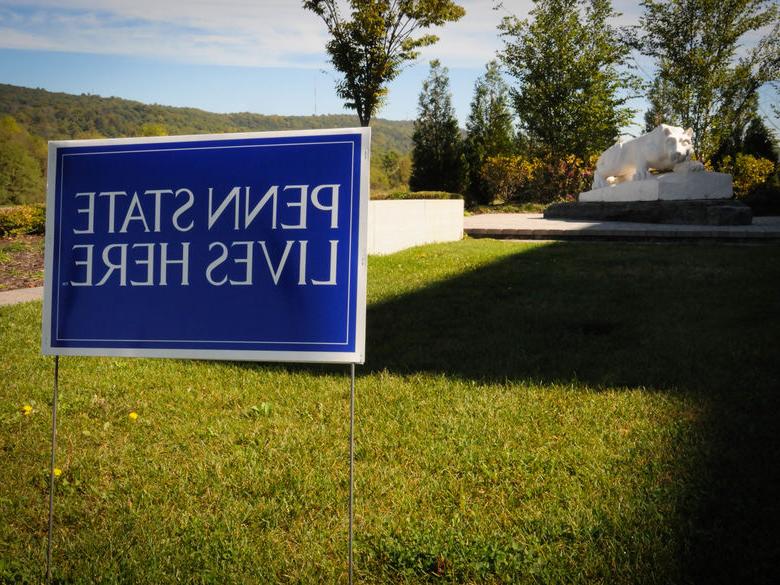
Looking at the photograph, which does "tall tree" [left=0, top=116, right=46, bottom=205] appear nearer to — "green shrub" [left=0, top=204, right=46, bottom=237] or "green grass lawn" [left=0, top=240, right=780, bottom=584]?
"green shrub" [left=0, top=204, right=46, bottom=237]

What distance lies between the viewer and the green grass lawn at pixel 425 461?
213 cm

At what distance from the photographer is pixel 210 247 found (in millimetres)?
2074

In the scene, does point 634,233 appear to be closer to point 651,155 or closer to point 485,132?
point 651,155

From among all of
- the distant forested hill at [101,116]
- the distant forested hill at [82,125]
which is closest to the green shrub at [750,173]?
the distant forested hill at [82,125]

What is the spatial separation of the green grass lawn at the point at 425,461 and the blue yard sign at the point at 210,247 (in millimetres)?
734

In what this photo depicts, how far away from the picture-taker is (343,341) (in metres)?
1.93

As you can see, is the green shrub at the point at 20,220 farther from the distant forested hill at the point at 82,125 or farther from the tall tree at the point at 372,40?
the distant forested hill at the point at 82,125

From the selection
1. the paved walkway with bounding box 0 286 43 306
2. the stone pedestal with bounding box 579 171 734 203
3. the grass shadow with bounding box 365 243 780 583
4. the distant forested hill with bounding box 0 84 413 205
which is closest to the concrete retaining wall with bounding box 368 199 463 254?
the grass shadow with bounding box 365 243 780 583

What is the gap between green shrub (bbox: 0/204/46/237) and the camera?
510 inches

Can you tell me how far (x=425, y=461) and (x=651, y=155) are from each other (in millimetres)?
15010

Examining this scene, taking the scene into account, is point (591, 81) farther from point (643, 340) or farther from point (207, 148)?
point (207, 148)

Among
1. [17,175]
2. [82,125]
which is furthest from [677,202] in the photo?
[82,125]

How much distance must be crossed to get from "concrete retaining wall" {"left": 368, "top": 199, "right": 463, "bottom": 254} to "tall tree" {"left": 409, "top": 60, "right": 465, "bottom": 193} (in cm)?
1906

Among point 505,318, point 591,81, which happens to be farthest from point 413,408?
point 591,81
